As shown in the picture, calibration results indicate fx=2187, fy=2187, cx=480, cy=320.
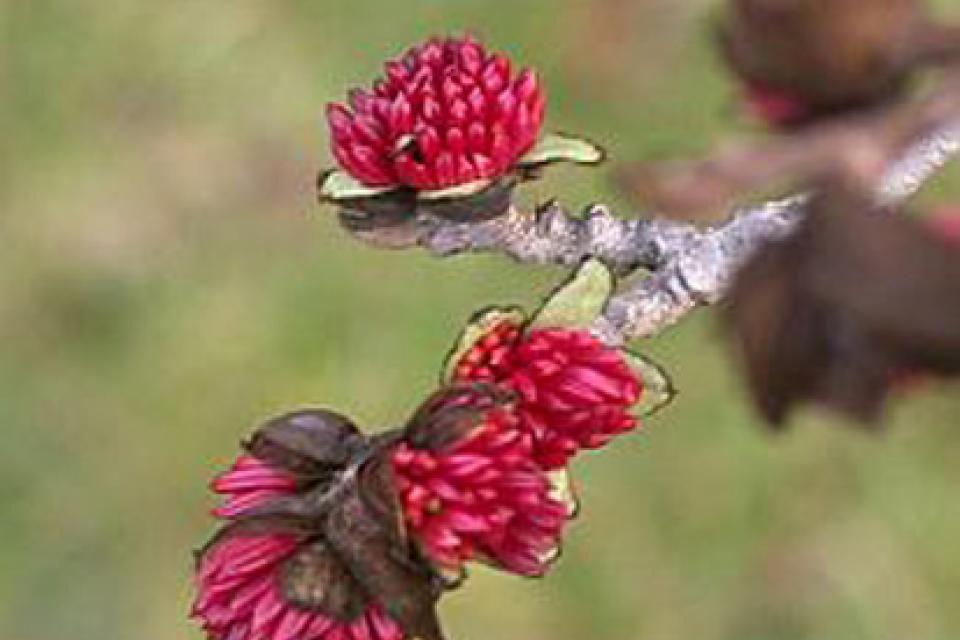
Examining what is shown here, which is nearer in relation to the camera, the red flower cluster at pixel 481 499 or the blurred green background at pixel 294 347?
the red flower cluster at pixel 481 499

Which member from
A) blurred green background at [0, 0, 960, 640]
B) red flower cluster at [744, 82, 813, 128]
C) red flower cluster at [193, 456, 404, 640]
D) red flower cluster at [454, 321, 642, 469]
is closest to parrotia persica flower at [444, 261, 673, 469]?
red flower cluster at [454, 321, 642, 469]

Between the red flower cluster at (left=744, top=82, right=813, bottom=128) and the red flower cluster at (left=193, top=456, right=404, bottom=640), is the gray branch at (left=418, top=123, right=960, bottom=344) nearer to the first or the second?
the red flower cluster at (left=193, top=456, right=404, bottom=640)

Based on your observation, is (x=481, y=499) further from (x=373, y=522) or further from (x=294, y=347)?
(x=294, y=347)

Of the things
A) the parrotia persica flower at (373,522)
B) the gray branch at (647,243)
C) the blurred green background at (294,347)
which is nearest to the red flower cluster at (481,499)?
the parrotia persica flower at (373,522)

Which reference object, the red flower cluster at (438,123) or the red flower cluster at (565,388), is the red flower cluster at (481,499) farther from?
the red flower cluster at (438,123)

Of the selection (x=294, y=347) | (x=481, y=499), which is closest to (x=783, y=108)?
(x=481, y=499)

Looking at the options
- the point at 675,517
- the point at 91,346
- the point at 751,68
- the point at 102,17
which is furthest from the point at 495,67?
the point at 102,17
